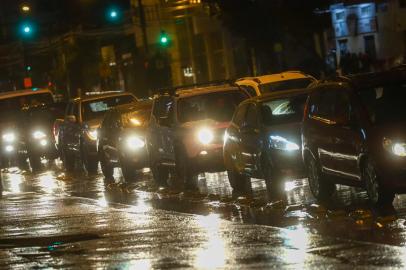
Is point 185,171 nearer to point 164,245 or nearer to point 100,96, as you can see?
point 164,245

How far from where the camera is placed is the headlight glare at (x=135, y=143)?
22.6 m

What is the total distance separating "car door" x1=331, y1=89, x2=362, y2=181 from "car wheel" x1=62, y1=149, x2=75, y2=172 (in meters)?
15.4

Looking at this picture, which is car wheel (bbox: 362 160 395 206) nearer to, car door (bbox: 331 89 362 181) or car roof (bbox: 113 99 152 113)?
car door (bbox: 331 89 362 181)

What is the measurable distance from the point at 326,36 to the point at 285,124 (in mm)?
39240

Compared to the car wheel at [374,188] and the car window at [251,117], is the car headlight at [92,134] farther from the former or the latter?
the car wheel at [374,188]

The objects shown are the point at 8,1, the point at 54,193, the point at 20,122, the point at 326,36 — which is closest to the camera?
the point at 54,193

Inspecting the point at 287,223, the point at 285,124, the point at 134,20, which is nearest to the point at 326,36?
the point at 134,20

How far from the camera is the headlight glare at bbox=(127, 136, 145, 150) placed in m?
22.6

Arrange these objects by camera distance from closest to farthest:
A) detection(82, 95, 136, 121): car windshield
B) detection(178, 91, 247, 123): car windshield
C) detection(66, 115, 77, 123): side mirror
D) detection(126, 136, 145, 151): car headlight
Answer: detection(178, 91, 247, 123): car windshield
detection(126, 136, 145, 151): car headlight
detection(66, 115, 77, 123): side mirror
detection(82, 95, 136, 121): car windshield

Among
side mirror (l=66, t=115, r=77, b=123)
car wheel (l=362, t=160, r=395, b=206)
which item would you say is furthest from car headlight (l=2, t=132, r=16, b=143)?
car wheel (l=362, t=160, r=395, b=206)

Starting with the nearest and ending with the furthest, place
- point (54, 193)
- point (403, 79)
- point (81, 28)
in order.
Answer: point (403, 79), point (54, 193), point (81, 28)

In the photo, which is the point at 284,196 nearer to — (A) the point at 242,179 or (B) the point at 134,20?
(A) the point at 242,179

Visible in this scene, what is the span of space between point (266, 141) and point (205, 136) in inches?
120

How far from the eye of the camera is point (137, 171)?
2494 centimetres
